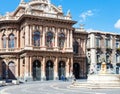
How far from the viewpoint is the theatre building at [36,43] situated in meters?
57.9

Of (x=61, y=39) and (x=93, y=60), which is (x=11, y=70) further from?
(x=93, y=60)

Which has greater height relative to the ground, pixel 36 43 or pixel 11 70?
pixel 36 43

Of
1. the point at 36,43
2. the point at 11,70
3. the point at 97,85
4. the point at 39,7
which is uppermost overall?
the point at 39,7

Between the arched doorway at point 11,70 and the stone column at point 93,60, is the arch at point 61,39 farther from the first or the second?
the stone column at point 93,60

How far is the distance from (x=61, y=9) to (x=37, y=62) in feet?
52.5

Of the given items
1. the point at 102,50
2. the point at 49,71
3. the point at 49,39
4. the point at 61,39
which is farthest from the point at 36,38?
the point at 102,50

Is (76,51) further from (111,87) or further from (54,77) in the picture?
(111,87)

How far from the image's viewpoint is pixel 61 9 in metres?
68.6

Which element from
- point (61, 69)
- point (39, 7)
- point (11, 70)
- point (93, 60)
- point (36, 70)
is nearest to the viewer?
point (36, 70)

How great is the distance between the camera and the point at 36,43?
58.8 meters

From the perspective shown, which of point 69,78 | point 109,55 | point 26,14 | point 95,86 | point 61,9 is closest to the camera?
point 95,86

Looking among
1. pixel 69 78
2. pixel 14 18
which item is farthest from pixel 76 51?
pixel 14 18

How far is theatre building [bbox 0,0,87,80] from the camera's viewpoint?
5791 centimetres

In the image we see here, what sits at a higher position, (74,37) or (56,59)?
(74,37)
